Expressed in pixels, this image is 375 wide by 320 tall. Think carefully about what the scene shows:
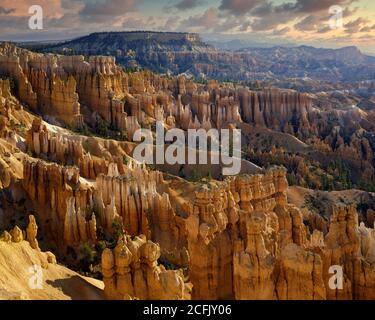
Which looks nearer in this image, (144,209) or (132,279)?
(132,279)

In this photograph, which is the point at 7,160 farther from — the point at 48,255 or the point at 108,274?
the point at 108,274

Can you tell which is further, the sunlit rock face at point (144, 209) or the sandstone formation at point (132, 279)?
the sunlit rock face at point (144, 209)

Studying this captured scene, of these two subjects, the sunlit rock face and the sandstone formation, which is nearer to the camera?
the sandstone formation

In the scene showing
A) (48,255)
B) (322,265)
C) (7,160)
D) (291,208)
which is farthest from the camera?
(7,160)

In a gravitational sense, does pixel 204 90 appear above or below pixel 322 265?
above

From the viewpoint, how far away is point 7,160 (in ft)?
118

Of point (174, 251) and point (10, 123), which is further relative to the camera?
point (10, 123)

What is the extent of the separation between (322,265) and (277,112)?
75.9 meters

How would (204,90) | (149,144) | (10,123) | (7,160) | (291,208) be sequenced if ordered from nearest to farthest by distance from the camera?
(291,208), (7,160), (10,123), (149,144), (204,90)

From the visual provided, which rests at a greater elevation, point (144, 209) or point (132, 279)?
point (132, 279)
